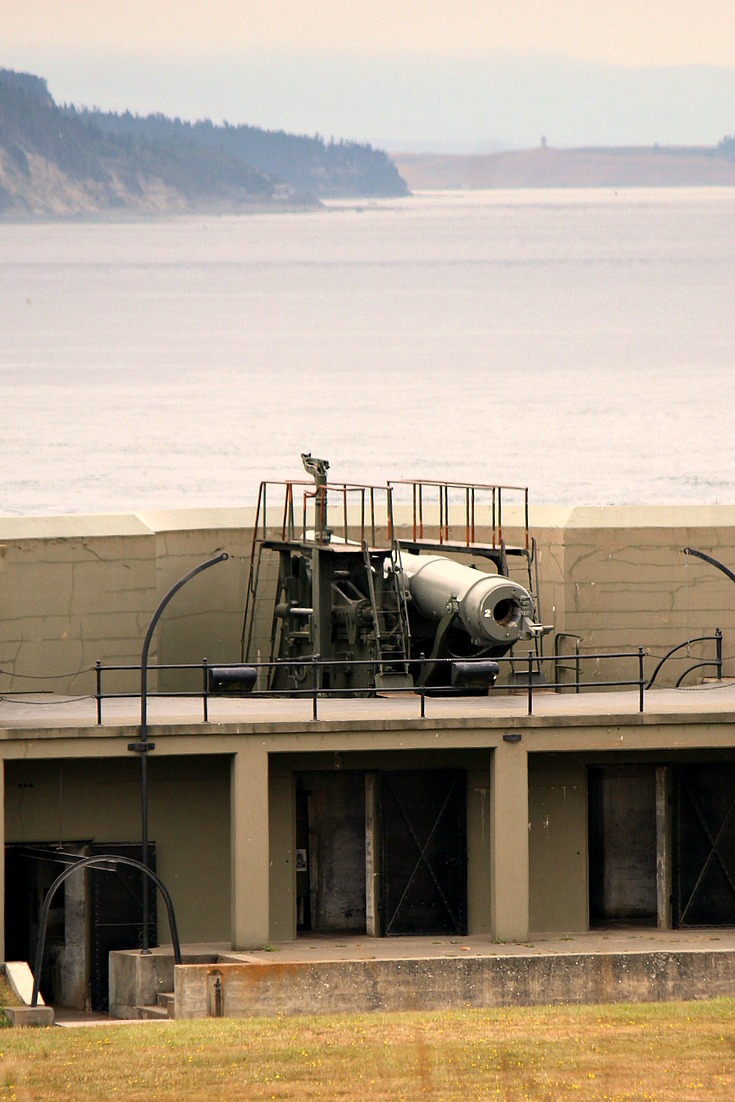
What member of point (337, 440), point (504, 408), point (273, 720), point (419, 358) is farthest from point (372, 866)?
point (419, 358)

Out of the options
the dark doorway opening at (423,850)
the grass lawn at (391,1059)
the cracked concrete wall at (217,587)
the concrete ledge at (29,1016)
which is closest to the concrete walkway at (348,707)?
the cracked concrete wall at (217,587)

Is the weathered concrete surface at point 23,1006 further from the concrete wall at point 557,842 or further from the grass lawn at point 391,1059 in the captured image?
the concrete wall at point 557,842

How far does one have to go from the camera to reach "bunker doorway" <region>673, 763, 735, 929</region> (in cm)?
2888

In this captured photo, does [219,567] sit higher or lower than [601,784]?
higher

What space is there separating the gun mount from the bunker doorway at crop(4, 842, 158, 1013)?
3.25 metres

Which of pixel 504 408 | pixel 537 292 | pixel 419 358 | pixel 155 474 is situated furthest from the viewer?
pixel 537 292

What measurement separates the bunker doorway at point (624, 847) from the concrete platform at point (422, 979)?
258 cm

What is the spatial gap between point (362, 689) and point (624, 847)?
418cm

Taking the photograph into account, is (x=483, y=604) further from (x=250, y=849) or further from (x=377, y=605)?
(x=250, y=849)

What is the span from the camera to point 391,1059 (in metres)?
21.3

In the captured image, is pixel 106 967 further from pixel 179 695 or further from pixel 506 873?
pixel 506 873

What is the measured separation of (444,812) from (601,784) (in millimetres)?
2167

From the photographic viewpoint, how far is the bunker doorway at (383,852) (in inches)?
1122

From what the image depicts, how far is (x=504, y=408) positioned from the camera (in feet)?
390
